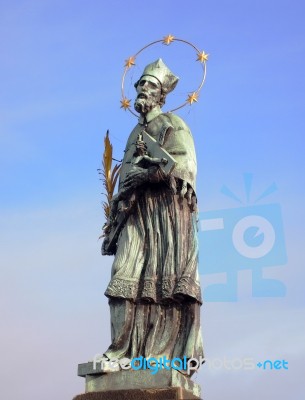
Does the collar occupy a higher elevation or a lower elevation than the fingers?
higher

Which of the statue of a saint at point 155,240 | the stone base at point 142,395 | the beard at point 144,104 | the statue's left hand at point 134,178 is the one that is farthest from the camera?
the beard at point 144,104

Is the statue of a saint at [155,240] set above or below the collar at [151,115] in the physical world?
below

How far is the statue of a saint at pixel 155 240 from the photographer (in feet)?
33.0

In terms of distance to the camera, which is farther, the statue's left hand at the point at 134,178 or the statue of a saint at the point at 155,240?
the statue's left hand at the point at 134,178

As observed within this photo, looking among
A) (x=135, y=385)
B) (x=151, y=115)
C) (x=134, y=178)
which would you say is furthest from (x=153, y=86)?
(x=135, y=385)

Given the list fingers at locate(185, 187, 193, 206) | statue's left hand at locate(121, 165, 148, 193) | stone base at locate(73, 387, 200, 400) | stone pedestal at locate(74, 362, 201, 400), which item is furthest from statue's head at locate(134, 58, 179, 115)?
stone base at locate(73, 387, 200, 400)

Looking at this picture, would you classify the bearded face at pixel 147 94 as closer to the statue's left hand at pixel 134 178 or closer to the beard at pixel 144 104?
the beard at pixel 144 104

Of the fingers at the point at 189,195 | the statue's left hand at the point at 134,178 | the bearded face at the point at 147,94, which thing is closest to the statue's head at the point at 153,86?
the bearded face at the point at 147,94

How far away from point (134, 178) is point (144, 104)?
3.79 feet

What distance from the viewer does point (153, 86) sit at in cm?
1133

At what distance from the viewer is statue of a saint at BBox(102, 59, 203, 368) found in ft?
33.0

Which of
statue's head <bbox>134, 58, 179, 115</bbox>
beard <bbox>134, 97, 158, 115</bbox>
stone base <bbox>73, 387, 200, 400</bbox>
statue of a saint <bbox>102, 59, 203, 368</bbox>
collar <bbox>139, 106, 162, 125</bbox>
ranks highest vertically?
statue's head <bbox>134, 58, 179, 115</bbox>

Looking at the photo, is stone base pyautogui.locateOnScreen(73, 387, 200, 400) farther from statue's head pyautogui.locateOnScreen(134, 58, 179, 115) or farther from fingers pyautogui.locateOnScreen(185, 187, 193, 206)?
statue's head pyautogui.locateOnScreen(134, 58, 179, 115)

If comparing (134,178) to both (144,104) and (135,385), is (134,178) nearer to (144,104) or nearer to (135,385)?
(144,104)
